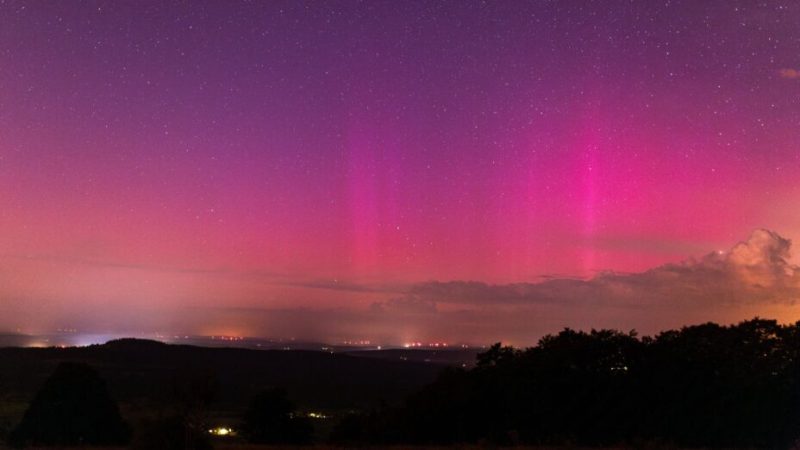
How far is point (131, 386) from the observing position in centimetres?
8231

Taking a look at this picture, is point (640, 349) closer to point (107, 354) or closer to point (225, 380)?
point (225, 380)

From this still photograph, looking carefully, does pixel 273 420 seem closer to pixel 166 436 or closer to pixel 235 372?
pixel 166 436

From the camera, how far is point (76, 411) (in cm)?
2914

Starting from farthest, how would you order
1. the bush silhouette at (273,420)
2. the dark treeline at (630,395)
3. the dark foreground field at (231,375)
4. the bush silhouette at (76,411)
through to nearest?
the dark foreground field at (231,375), the bush silhouette at (273,420), the bush silhouette at (76,411), the dark treeline at (630,395)

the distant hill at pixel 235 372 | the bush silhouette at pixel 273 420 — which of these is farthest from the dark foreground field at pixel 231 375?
the bush silhouette at pixel 273 420

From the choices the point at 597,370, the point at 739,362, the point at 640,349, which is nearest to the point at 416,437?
the point at 597,370

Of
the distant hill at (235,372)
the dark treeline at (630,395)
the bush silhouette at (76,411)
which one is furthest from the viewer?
the distant hill at (235,372)

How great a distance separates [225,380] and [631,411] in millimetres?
84498

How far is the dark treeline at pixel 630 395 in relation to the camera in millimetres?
24234

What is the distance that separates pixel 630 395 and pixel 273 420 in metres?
17.2

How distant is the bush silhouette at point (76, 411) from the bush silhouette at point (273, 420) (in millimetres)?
6201

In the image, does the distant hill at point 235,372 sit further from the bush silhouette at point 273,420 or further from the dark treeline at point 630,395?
the dark treeline at point 630,395

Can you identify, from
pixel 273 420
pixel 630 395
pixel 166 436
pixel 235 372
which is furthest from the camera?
pixel 235 372

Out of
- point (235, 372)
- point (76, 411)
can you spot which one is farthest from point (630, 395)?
point (235, 372)
